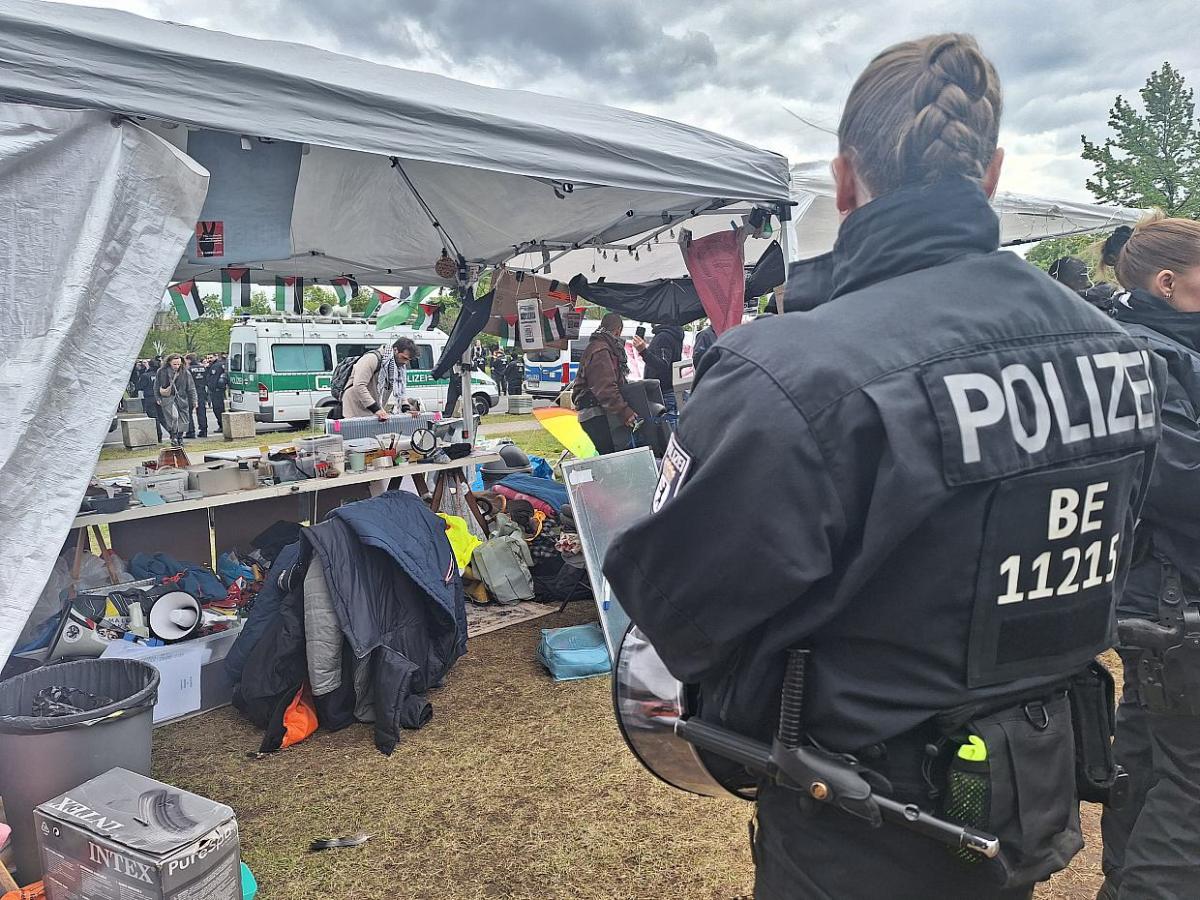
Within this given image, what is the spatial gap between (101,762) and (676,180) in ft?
11.9

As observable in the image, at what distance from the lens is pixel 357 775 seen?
3.31m

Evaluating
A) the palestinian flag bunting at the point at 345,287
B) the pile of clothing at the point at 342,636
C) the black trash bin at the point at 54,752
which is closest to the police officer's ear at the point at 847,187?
the black trash bin at the point at 54,752

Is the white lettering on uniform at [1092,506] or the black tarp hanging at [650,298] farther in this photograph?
the black tarp hanging at [650,298]

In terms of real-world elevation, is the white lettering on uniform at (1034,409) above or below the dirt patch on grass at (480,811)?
above

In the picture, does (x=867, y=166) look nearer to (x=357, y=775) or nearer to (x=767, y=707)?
(x=767, y=707)

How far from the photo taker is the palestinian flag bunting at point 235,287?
632 centimetres

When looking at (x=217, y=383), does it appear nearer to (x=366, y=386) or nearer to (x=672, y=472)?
(x=366, y=386)

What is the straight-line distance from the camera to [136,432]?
14945 millimetres

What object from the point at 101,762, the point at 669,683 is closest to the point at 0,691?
the point at 101,762

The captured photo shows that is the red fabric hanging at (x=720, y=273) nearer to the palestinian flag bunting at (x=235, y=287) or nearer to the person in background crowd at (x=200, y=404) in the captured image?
the palestinian flag bunting at (x=235, y=287)

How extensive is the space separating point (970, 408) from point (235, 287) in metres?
6.56

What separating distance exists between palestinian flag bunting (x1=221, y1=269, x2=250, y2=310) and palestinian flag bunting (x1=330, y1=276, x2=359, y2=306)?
3.93 ft

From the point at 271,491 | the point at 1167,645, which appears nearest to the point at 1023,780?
the point at 1167,645

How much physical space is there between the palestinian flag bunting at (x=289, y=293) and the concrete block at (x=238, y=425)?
9.55 m
